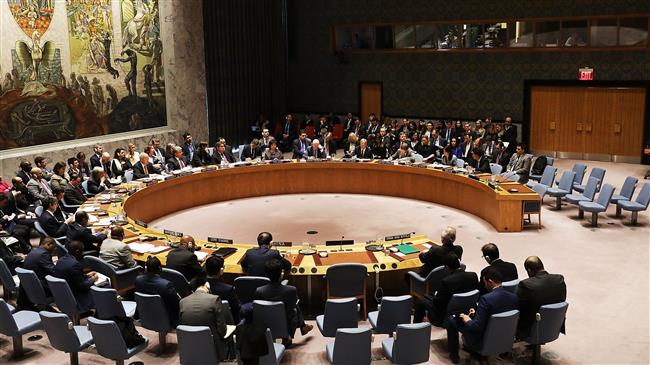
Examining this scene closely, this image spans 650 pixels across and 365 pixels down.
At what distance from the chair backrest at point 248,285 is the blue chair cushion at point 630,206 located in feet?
25.5

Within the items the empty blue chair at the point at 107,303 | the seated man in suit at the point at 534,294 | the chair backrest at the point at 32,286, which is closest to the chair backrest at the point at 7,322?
the chair backrest at the point at 32,286

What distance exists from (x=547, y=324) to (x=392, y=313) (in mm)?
1537

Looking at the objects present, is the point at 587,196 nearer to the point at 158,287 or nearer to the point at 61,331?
the point at 158,287

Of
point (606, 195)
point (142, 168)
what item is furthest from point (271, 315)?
point (142, 168)

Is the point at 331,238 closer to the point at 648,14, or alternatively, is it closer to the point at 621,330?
the point at 621,330

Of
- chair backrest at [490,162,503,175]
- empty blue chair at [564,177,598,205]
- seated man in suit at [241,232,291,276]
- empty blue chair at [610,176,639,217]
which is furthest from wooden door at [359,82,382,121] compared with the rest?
seated man in suit at [241,232,291,276]

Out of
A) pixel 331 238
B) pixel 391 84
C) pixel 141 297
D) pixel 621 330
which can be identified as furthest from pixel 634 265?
pixel 391 84

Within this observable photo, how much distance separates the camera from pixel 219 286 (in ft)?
21.7

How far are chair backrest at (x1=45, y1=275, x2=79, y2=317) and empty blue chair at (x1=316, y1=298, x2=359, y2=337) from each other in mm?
2794

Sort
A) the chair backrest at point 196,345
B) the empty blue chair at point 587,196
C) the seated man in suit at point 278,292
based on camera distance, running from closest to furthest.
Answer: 1. the chair backrest at point 196,345
2. the seated man in suit at point 278,292
3. the empty blue chair at point 587,196

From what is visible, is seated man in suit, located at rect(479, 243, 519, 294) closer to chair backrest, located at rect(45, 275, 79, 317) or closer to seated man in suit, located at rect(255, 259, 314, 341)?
seated man in suit, located at rect(255, 259, 314, 341)

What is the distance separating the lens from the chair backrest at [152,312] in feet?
22.3

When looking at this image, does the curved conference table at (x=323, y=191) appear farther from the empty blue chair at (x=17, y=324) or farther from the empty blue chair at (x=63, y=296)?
the empty blue chair at (x=17, y=324)

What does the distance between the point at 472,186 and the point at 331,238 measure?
3.25m
